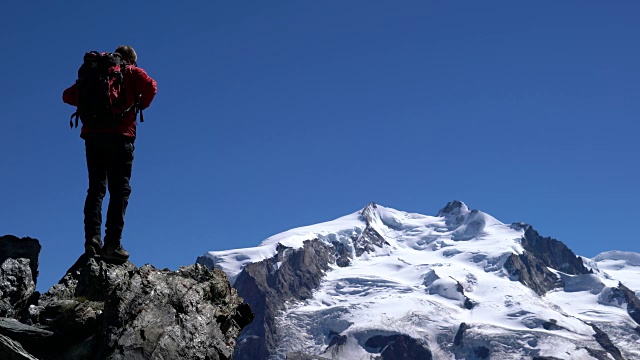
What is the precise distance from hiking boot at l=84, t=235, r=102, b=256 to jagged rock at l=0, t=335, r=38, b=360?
354cm

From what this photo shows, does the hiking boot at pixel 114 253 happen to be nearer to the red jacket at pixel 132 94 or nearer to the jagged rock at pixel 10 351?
the red jacket at pixel 132 94

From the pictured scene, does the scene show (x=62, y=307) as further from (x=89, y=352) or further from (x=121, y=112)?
(x=121, y=112)

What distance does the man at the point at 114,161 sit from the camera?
13.5m

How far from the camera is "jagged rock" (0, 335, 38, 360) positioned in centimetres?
1019

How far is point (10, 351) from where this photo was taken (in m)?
10.2

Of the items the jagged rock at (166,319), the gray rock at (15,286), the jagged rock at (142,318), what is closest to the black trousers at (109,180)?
the jagged rock at (142,318)

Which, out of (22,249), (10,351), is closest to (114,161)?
(22,249)

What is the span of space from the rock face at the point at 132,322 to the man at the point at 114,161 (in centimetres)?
81

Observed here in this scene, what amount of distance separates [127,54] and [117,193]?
2.25 m

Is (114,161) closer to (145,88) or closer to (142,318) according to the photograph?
(145,88)

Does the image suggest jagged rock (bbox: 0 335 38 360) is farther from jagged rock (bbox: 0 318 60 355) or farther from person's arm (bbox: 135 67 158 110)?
person's arm (bbox: 135 67 158 110)

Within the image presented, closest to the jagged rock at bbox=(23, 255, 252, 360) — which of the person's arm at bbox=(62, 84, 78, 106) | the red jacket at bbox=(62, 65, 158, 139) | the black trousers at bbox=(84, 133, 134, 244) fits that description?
the black trousers at bbox=(84, 133, 134, 244)

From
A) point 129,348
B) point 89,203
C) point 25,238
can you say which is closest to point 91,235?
point 89,203

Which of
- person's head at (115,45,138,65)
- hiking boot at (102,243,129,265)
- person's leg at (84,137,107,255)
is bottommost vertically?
hiking boot at (102,243,129,265)
